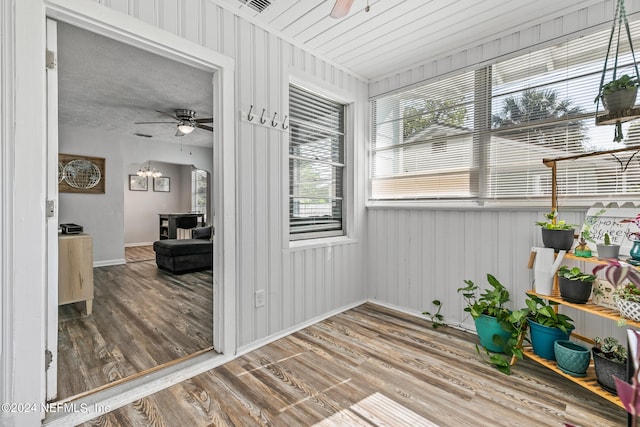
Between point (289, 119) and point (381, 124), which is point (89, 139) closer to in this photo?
point (289, 119)

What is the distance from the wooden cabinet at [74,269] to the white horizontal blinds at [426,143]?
10.3 ft

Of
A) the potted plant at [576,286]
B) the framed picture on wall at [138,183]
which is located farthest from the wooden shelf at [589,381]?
the framed picture on wall at [138,183]

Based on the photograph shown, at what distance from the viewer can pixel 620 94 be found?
155 cm

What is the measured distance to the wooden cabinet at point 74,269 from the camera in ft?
9.53

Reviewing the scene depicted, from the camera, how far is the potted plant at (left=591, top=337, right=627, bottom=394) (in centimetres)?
157

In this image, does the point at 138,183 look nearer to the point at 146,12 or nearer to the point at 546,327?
the point at 146,12

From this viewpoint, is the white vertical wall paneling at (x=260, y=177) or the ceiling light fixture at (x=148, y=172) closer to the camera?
the white vertical wall paneling at (x=260, y=177)

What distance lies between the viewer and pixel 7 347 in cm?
144

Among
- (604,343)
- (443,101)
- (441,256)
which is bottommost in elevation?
(604,343)

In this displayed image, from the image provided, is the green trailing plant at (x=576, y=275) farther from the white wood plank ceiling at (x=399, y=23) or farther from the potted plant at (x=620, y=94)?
the white wood plank ceiling at (x=399, y=23)

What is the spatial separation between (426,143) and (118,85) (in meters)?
3.63

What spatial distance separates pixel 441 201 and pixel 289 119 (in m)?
1.68

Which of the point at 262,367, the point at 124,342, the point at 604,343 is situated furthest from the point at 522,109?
the point at 124,342

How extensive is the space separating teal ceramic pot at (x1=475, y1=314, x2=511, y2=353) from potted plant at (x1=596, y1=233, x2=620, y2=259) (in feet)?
2.71
